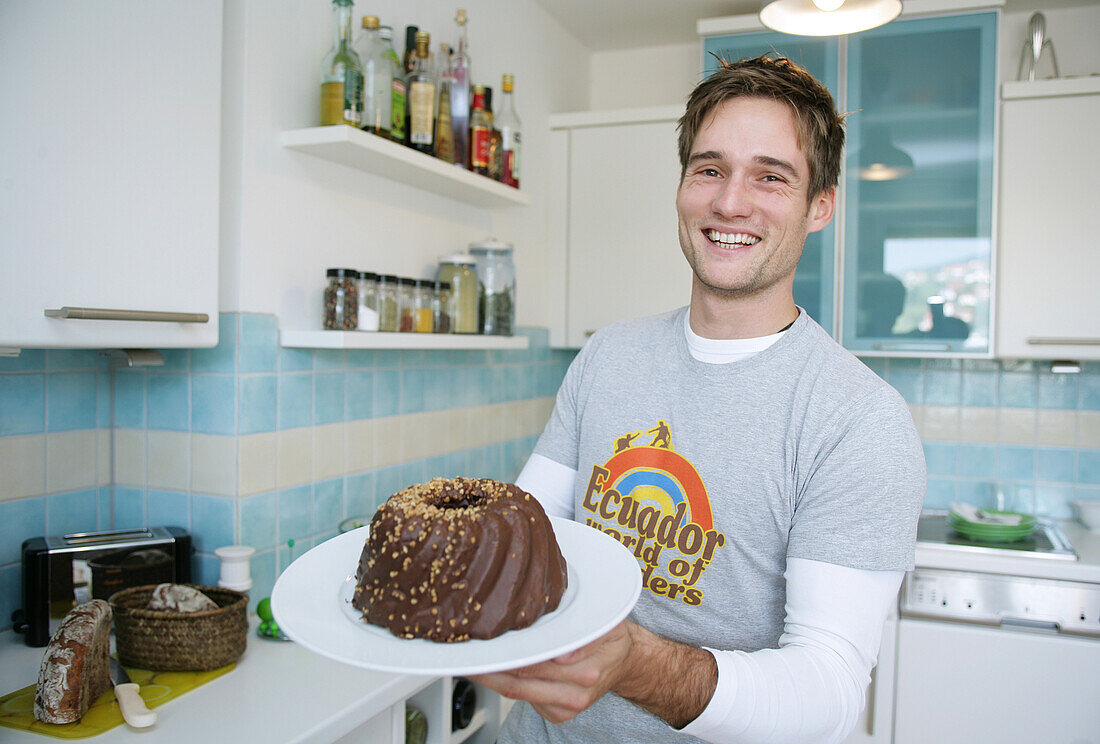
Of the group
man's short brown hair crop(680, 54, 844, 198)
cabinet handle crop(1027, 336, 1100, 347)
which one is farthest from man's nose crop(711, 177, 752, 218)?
cabinet handle crop(1027, 336, 1100, 347)

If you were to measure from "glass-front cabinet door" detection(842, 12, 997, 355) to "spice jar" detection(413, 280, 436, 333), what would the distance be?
4.37 feet

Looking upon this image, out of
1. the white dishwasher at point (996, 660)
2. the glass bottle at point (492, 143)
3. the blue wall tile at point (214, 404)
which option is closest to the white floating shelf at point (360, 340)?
the blue wall tile at point (214, 404)

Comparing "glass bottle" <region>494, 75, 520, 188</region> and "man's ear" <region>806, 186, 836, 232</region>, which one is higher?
"glass bottle" <region>494, 75, 520, 188</region>

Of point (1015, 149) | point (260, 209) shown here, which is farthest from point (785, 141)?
point (1015, 149)

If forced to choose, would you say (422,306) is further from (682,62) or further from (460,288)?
(682,62)

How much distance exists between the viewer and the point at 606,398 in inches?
48.9

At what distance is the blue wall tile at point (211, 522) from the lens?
1.60 m

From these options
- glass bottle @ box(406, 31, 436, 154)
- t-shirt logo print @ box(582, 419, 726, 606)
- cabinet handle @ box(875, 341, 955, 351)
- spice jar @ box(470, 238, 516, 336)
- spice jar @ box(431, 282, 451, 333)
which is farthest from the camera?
cabinet handle @ box(875, 341, 955, 351)

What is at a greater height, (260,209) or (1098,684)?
(260,209)

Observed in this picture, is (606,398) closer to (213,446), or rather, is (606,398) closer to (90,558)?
(213,446)

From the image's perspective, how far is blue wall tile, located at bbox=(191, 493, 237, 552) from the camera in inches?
62.9

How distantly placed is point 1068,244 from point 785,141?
1662 mm

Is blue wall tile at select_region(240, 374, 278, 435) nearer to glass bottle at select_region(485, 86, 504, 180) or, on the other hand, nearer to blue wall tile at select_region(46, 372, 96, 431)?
blue wall tile at select_region(46, 372, 96, 431)

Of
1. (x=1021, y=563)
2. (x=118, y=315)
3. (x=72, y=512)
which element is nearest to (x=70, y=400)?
(x=72, y=512)
